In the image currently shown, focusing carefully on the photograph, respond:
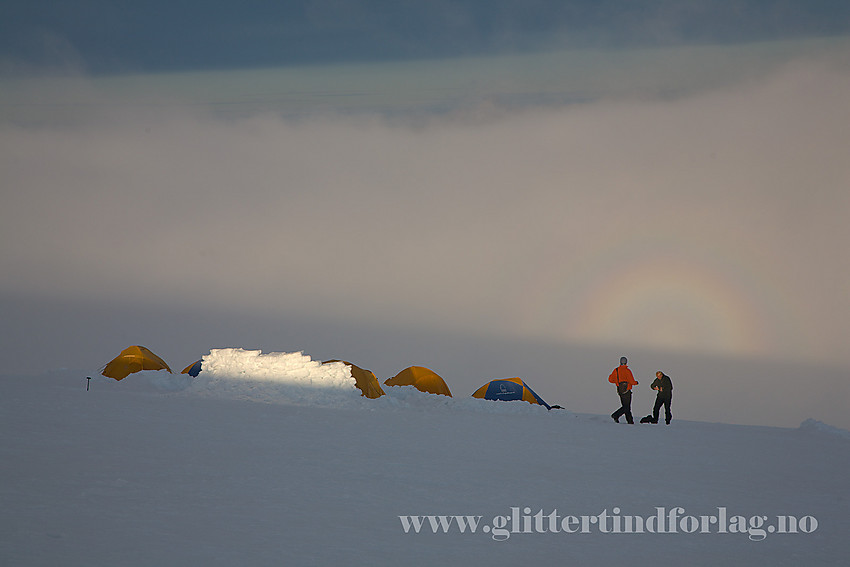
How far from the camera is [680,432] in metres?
19.3

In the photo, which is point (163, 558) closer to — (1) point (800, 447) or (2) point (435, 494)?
(2) point (435, 494)

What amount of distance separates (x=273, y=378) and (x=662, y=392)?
13.1 m

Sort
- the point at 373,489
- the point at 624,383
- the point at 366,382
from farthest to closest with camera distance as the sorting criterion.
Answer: the point at 366,382
the point at 624,383
the point at 373,489

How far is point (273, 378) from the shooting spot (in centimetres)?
2359

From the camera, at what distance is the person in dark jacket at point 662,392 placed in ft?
71.4

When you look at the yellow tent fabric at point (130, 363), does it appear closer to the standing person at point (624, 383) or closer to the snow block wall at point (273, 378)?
the snow block wall at point (273, 378)

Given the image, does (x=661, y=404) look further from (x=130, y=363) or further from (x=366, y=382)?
(x=130, y=363)

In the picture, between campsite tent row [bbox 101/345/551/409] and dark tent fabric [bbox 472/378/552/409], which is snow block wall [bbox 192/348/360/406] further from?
dark tent fabric [bbox 472/378/552/409]

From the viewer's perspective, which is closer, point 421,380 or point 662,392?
point 662,392

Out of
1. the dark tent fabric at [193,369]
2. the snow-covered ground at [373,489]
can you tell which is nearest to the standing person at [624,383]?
the snow-covered ground at [373,489]

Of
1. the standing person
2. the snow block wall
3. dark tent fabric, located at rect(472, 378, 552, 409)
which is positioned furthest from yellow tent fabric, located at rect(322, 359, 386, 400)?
the standing person

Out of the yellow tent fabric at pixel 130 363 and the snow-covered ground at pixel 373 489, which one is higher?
the yellow tent fabric at pixel 130 363

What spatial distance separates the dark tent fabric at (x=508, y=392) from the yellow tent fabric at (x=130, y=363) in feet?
46.5

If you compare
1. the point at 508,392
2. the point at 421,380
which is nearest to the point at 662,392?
the point at 508,392
